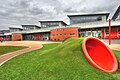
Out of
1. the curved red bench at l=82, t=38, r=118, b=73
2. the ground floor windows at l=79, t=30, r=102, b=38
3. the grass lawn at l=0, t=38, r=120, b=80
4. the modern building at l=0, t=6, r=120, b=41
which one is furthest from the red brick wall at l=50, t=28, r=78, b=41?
the grass lawn at l=0, t=38, r=120, b=80

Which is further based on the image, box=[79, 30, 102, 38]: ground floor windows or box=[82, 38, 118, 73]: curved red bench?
box=[79, 30, 102, 38]: ground floor windows

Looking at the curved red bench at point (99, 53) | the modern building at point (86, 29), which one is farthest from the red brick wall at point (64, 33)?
the curved red bench at point (99, 53)

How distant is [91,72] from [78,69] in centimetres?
63

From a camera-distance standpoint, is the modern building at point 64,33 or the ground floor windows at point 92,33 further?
the modern building at point 64,33

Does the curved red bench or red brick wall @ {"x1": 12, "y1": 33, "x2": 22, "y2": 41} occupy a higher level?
red brick wall @ {"x1": 12, "y1": 33, "x2": 22, "y2": 41}

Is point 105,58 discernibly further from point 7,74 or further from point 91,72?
point 7,74

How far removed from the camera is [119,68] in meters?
6.68

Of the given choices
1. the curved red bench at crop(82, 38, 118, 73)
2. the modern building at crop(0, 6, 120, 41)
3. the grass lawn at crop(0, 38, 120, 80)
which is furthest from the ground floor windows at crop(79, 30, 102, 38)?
the grass lawn at crop(0, 38, 120, 80)

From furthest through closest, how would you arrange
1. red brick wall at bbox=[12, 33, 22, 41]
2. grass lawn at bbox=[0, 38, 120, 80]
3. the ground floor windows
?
red brick wall at bbox=[12, 33, 22, 41], the ground floor windows, grass lawn at bbox=[0, 38, 120, 80]

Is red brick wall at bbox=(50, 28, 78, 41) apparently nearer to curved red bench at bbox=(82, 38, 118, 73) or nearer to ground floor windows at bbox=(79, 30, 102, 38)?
ground floor windows at bbox=(79, 30, 102, 38)

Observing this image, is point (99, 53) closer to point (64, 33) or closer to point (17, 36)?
point (64, 33)

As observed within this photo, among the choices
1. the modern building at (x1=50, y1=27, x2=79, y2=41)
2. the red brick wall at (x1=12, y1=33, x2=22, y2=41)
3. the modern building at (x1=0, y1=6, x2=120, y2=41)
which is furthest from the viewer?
the red brick wall at (x1=12, y1=33, x2=22, y2=41)

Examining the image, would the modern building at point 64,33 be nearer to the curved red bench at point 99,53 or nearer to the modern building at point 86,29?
the modern building at point 86,29

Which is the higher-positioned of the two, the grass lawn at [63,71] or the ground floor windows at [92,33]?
the ground floor windows at [92,33]
